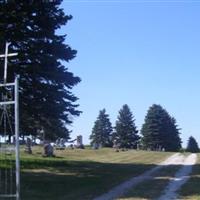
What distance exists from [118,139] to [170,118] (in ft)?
41.3

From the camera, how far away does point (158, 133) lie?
112 meters

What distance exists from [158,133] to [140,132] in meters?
5.55

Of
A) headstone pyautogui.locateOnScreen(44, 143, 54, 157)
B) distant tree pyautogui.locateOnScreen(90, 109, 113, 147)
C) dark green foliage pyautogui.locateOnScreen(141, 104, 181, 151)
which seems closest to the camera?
headstone pyautogui.locateOnScreen(44, 143, 54, 157)

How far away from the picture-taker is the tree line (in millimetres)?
A: 111562

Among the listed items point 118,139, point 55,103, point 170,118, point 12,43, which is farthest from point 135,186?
point 170,118

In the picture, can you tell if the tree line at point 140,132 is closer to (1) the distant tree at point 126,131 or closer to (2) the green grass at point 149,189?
(1) the distant tree at point 126,131

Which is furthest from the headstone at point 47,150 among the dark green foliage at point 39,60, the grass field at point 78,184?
the dark green foliage at point 39,60

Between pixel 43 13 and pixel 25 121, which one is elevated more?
pixel 43 13

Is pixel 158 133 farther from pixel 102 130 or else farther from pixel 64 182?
pixel 64 182

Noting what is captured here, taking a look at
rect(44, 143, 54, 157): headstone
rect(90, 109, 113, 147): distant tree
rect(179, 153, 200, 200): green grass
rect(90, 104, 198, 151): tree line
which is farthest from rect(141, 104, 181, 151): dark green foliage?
rect(179, 153, 200, 200): green grass

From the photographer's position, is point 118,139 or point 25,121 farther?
point 118,139

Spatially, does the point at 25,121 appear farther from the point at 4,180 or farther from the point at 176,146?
Answer: the point at 176,146

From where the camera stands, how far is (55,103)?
2881 centimetres

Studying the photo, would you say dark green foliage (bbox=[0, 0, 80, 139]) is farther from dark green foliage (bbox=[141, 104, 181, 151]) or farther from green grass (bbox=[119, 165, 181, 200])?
dark green foliage (bbox=[141, 104, 181, 151])
